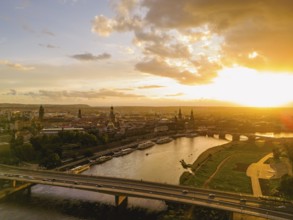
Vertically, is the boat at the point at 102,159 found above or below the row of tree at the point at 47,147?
below

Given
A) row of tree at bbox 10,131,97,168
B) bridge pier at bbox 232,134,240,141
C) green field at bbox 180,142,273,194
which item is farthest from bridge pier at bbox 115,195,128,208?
bridge pier at bbox 232,134,240,141

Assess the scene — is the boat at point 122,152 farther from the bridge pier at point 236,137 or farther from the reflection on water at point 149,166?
the bridge pier at point 236,137

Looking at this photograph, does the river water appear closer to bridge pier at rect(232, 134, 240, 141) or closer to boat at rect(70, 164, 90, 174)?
boat at rect(70, 164, 90, 174)

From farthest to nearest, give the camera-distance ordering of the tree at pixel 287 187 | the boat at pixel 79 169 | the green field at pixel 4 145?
the green field at pixel 4 145, the boat at pixel 79 169, the tree at pixel 287 187

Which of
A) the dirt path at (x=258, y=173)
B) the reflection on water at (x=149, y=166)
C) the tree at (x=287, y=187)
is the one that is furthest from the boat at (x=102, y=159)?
the tree at (x=287, y=187)

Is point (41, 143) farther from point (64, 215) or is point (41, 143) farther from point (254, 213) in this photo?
point (254, 213)

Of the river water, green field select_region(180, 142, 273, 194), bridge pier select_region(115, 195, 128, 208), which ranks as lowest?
the river water

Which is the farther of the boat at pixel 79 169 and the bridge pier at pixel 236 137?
the bridge pier at pixel 236 137
